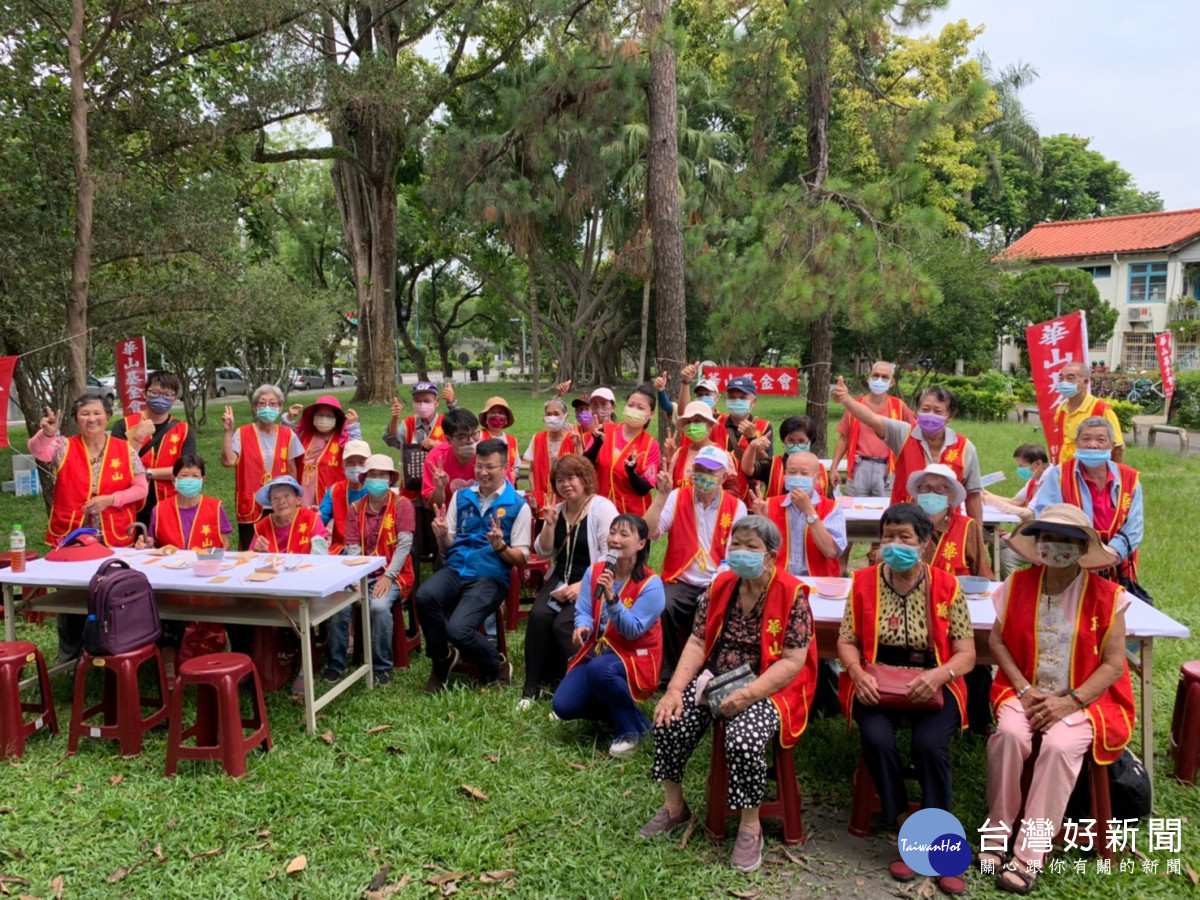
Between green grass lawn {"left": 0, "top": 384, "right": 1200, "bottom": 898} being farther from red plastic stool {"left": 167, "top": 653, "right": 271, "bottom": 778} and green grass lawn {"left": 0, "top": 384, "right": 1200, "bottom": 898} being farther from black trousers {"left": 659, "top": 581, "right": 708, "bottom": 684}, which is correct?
black trousers {"left": 659, "top": 581, "right": 708, "bottom": 684}

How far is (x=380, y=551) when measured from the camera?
5445 mm

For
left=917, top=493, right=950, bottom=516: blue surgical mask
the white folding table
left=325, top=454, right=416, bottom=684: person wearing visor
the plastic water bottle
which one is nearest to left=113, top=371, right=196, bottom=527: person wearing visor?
the white folding table

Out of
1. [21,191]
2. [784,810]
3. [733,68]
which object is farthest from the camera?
[733,68]

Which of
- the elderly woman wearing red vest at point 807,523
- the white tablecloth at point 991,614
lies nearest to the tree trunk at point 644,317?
the elderly woman wearing red vest at point 807,523

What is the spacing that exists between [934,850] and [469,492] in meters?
3.27

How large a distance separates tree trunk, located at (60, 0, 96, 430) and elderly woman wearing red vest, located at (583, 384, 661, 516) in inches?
196

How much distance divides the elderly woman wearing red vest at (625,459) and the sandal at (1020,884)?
335 cm

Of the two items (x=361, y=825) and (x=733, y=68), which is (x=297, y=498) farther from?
(x=733, y=68)

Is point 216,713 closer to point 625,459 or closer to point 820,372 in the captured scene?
point 625,459

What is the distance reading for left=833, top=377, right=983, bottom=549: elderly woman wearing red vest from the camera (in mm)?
5219

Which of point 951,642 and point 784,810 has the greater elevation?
point 951,642

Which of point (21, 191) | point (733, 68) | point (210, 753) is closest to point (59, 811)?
point (210, 753)

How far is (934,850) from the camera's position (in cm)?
324

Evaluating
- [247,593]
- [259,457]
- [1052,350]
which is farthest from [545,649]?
[1052,350]
